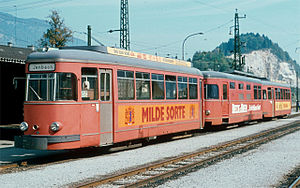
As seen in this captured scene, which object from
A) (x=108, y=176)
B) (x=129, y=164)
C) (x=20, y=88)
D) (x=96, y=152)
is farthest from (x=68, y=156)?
(x=20, y=88)

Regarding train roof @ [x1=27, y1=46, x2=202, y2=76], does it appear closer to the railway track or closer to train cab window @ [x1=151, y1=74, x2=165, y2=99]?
train cab window @ [x1=151, y1=74, x2=165, y2=99]

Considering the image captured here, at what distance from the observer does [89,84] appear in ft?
39.4

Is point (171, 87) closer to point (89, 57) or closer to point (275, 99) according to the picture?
point (89, 57)

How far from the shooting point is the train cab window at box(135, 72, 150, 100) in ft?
46.0

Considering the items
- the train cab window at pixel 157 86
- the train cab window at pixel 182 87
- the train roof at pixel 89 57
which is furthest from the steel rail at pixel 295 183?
the train cab window at pixel 182 87

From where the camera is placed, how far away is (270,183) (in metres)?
8.50

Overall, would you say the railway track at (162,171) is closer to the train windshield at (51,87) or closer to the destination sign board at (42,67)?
the train windshield at (51,87)

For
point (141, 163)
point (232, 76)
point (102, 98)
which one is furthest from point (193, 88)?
point (141, 163)

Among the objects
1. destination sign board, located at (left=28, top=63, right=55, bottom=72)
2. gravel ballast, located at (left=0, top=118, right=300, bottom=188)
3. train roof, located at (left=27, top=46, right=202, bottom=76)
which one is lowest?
gravel ballast, located at (left=0, top=118, right=300, bottom=188)

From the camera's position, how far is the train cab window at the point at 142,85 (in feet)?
46.0

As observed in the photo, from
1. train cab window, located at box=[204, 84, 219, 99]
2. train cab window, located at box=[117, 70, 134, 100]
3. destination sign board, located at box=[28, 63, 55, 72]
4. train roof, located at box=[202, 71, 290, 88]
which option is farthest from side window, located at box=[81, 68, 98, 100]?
train roof, located at box=[202, 71, 290, 88]

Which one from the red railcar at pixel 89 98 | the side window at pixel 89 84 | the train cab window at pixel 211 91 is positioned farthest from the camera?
the train cab window at pixel 211 91

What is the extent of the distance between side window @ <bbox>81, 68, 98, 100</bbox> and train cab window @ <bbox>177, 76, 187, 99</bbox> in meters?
5.44

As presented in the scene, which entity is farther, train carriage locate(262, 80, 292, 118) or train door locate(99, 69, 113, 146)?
train carriage locate(262, 80, 292, 118)
